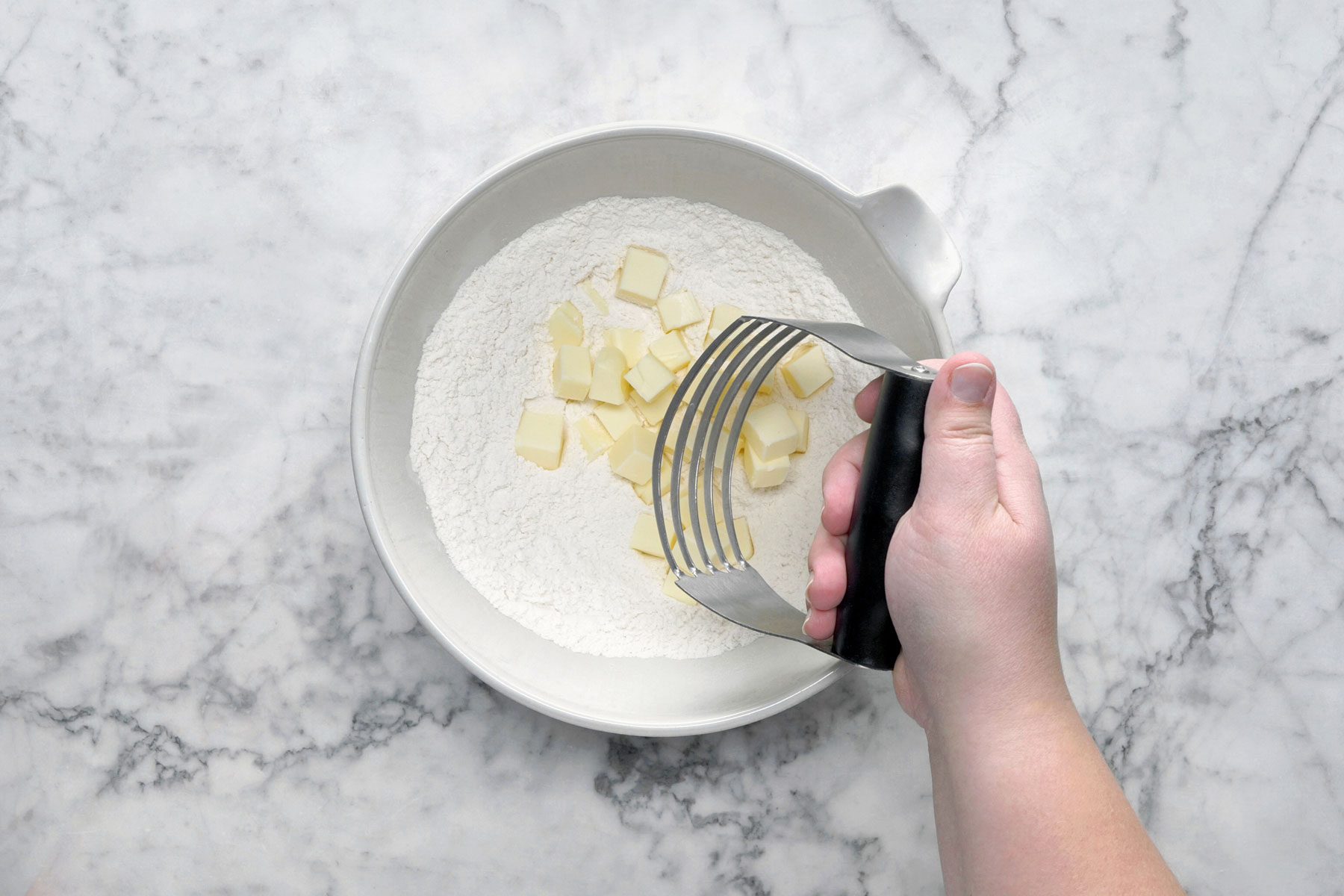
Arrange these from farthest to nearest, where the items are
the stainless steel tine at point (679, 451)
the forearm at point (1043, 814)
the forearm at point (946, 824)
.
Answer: the stainless steel tine at point (679, 451), the forearm at point (946, 824), the forearm at point (1043, 814)

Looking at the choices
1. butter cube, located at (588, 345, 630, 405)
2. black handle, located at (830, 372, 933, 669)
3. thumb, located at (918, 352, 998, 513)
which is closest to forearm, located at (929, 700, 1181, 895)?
black handle, located at (830, 372, 933, 669)

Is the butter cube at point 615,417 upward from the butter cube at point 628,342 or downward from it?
downward

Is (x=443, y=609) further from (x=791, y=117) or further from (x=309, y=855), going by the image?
(x=791, y=117)

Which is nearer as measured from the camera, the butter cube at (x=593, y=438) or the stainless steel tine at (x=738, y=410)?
the stainless steel tine at (x=738, y=410)

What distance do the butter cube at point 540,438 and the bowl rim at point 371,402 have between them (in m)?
0.20

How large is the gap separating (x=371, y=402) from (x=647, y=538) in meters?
0.38

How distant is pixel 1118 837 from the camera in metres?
0.87

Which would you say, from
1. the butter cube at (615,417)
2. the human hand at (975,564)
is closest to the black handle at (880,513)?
the human hand at (975,564)

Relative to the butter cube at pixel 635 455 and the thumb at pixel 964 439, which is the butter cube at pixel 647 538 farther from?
the thumb at pixel 964 439

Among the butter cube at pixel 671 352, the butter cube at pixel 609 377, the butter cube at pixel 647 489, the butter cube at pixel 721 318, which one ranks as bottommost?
the butter cube at pixel 647 489

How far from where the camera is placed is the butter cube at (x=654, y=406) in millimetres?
1185

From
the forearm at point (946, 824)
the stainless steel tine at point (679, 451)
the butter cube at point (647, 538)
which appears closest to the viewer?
the forearm at point (946, 824)

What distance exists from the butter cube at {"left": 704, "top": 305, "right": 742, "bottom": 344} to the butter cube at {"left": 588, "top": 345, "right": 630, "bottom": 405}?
4.8 inches

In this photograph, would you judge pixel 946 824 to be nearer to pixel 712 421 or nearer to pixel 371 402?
pixel 712 421
